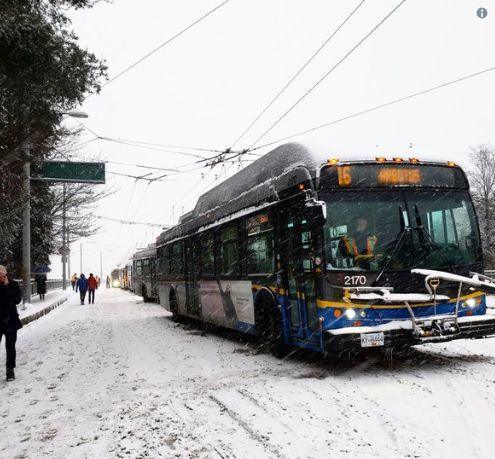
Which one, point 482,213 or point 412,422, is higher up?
point 482,213

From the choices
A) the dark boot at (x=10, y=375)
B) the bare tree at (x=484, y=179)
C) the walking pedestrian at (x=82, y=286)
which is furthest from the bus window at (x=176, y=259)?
the bare tree at (x=484, y=179)

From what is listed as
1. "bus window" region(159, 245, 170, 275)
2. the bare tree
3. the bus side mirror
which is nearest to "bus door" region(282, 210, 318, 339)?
the bus side mirror

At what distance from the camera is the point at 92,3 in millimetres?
11164

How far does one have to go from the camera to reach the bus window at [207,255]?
11211 millimetres

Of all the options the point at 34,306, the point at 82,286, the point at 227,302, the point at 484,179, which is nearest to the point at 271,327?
the point at 227,302

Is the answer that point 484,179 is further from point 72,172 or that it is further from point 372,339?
A: point 372,339

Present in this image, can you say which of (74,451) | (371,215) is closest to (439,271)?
(371,215)

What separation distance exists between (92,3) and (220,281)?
668 centimetres

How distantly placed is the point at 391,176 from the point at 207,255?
5601 millimetres

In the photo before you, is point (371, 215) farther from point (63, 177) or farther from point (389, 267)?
point (63, 177)

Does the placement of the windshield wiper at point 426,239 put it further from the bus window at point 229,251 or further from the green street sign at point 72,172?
the green street sign at point 72,172

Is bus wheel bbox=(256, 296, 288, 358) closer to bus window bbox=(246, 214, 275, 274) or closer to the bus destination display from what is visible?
bus window bbox=(246, 214, 275, 274)

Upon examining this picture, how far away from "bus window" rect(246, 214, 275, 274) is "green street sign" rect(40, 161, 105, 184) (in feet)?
35.0

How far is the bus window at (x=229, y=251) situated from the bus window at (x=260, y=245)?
0.68 metres
